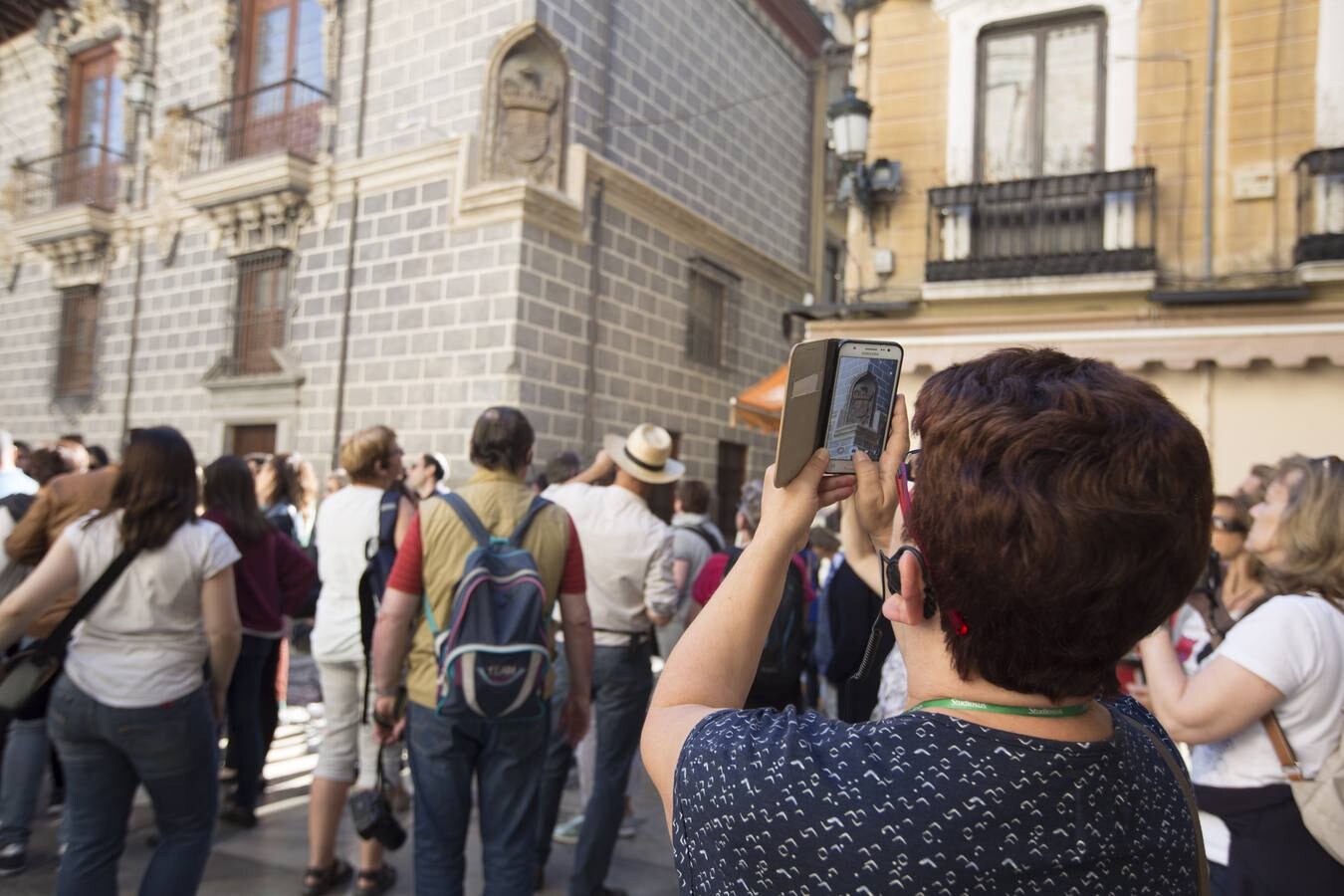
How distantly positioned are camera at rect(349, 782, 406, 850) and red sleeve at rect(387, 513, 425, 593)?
0.82 m

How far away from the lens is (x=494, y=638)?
9.50ft

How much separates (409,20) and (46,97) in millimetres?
8695

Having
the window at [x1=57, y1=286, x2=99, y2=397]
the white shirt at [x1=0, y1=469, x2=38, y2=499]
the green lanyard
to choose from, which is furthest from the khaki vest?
the window at [x1=57, y1=286, x2=99, y2=397]

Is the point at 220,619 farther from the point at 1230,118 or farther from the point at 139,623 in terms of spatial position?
the point at 1230,118

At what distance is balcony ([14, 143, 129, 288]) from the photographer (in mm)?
13773

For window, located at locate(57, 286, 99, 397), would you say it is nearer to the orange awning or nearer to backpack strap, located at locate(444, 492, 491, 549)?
the orange awning

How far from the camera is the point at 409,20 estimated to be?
10.7m

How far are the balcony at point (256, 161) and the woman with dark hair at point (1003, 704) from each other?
1153cm

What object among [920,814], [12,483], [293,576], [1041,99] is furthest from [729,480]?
[920,814]

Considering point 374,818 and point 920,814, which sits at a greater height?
point 920,814

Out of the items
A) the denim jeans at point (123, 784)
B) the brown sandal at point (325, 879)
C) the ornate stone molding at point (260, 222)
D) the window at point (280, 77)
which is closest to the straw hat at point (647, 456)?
the denim jeans at point (123, 784)

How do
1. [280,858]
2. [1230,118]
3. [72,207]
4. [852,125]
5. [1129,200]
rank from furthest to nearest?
[72,207], [852,125], [1129,200], [1230,118], [280,858]

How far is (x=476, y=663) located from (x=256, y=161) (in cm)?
1031

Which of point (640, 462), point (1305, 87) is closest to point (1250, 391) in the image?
point (1305, 87)
